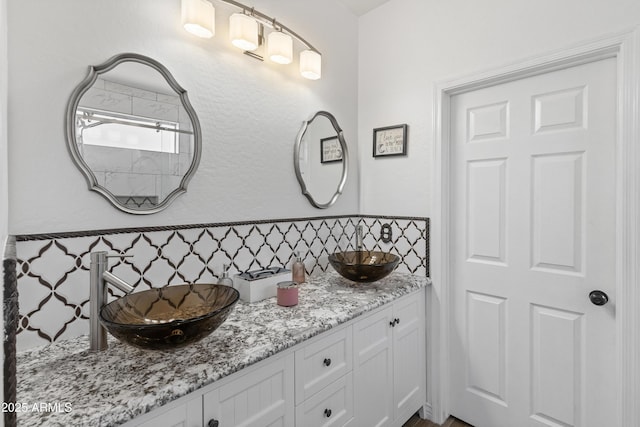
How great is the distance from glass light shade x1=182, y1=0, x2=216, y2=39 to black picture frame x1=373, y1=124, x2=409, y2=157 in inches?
50.6

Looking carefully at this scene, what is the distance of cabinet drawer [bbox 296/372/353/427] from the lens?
52.4 inches

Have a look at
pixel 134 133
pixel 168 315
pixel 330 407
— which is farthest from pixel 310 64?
pixel 330 407

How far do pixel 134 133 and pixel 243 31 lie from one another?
2.44 ft

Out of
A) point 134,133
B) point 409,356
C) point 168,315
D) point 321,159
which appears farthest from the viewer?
point 321,159

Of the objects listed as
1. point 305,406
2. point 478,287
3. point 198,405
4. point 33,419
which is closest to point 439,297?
point 478,287

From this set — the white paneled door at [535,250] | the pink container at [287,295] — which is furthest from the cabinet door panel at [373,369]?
the white paneled door at [535,250]

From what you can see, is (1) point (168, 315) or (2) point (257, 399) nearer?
(2) point (257, 399)

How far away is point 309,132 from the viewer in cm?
216

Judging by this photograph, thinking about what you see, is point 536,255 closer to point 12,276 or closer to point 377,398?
point 377,398

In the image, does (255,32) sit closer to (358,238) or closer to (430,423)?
(358,238)

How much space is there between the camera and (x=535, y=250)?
180 cm

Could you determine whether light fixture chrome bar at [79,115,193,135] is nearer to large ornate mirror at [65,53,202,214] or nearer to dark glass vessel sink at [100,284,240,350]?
large ornate mirror at [65,53,202,214]

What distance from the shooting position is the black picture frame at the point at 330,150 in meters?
2.26

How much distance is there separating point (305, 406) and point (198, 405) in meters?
0.49
